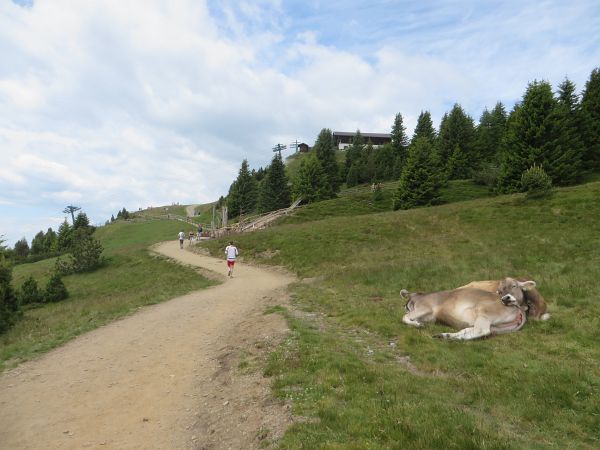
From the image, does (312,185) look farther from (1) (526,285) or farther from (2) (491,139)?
(1) (526,285)

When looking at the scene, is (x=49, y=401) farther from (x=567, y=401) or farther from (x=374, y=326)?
(x=567, y=401)

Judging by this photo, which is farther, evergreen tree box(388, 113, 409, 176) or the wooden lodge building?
the wooden lodge building

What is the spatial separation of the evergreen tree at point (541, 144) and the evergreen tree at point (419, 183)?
779 centimetres

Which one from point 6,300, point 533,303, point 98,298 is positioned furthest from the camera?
point 98,298

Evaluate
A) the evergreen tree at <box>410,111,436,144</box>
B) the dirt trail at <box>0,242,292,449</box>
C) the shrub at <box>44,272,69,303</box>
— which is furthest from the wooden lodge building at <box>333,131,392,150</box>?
the dirt trail at <box>0,242,292,449</box>

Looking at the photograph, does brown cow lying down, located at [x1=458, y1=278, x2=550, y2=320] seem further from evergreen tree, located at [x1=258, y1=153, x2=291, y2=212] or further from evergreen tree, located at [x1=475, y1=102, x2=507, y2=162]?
evergreen tree, located at [x1=475, y1=102, x2=507, y2=162]

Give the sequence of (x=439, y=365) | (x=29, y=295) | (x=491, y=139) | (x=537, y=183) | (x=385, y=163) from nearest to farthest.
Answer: (x=439, y=365) < (x=29, y=295) < (x=537, y=183) < (x=491, y=139) < (x=385, y=163)

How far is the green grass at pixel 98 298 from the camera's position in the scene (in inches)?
491

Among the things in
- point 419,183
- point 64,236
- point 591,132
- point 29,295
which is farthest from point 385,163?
point 29,295

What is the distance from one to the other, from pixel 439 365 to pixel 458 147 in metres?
68.6

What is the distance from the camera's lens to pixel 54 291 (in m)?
29.0

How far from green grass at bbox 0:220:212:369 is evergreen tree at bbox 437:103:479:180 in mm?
53103

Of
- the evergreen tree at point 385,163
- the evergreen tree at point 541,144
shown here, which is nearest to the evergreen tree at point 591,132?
the evergreen tree at point 541,144

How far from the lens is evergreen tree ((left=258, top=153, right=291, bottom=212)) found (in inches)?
2554
